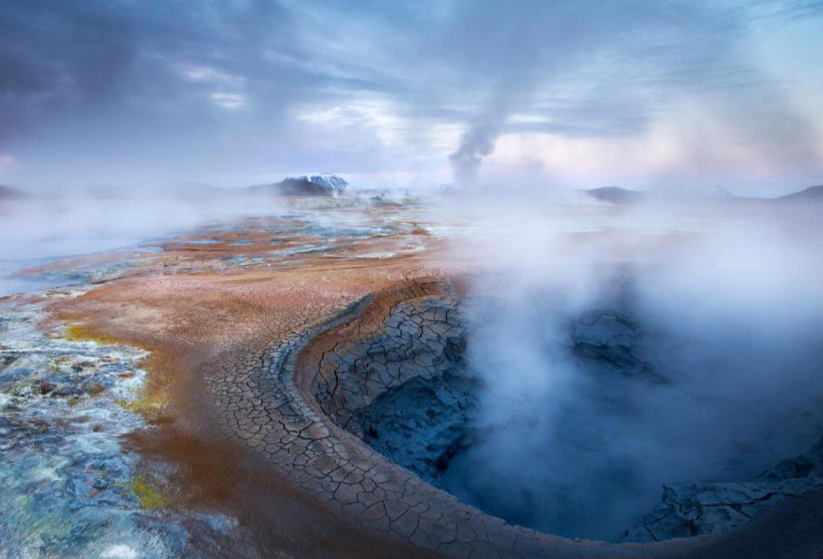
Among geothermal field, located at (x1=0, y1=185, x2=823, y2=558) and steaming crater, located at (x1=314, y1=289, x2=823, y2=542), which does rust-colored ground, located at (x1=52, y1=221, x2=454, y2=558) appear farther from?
steaming crater, located at (x1=314, y1=289, x2=823, y2=542)

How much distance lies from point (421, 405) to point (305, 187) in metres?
92.7

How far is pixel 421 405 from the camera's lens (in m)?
6.07

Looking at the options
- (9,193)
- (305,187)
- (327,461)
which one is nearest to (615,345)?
(327,461)

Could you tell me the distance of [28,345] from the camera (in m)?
5.27

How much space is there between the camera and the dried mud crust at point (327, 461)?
282 centimetres

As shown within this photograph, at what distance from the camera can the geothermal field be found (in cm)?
286

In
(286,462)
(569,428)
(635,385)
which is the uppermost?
(286,462)

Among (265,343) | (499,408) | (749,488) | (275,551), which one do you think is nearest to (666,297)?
(499,408)

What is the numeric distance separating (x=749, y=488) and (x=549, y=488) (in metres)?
2.54

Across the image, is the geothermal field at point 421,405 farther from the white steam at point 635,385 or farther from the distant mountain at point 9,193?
the distant mountain at point 9,193

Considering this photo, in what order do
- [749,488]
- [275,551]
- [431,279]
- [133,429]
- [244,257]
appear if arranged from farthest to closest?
1. [244,257]
2. [431,279]
3. [749,488]
4. [133,429]
5. [275,551]

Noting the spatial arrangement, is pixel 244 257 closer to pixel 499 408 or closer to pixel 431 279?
pixel 431 279

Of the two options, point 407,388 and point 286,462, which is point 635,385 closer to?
point 407,388

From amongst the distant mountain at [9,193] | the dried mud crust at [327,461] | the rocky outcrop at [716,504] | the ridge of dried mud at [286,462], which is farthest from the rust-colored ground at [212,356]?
the distant mountain at [9,193]
